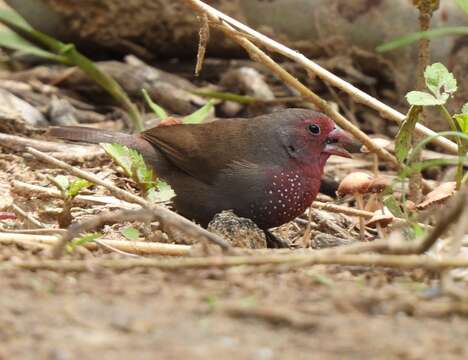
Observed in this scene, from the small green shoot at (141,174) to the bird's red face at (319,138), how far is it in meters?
0.81

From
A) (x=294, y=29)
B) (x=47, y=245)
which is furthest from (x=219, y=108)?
(x=47, y=245)

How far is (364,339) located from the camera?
86.3 inches

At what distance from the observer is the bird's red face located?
4.60m

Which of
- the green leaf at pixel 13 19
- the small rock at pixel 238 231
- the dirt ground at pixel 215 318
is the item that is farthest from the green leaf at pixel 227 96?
the dirt ground at pixel 215 318

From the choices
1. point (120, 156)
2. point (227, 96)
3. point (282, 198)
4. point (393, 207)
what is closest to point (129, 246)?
point (120, 156)

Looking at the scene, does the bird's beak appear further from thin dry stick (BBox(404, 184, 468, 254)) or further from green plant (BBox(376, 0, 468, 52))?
thin dry stick (BBox(404, 184, 468, 254))

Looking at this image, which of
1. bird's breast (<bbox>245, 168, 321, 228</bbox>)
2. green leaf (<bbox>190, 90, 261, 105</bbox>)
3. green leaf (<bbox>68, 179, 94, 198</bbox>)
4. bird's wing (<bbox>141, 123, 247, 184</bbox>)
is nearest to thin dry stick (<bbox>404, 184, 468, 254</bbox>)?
bird's breast (<bbox>245, 168, 321, 228</bbox>)

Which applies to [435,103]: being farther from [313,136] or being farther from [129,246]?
[129,246]

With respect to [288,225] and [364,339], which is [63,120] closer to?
[288,225]

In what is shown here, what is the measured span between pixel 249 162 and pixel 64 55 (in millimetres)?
2041

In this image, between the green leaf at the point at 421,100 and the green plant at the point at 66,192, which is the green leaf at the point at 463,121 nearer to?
the green leaf at the point at 421,100

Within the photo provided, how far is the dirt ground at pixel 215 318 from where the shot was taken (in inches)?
83.3

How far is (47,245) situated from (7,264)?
0.56 meters

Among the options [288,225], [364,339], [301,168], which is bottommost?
[288,225]
